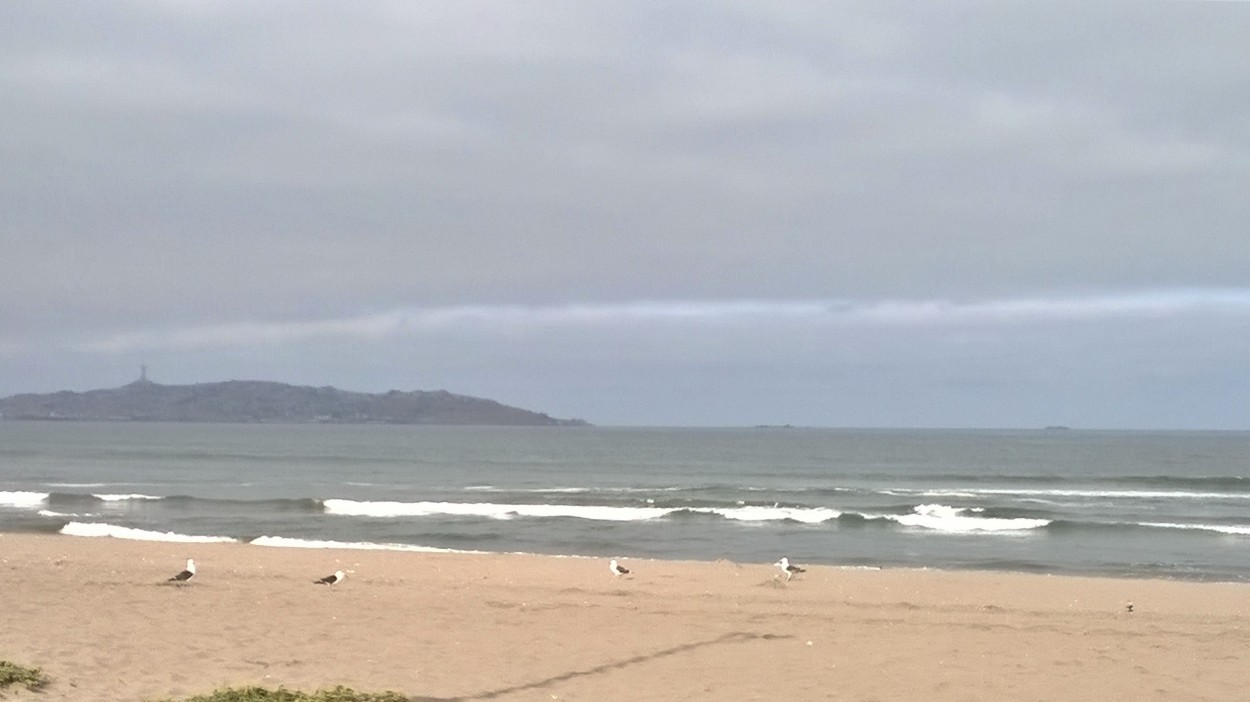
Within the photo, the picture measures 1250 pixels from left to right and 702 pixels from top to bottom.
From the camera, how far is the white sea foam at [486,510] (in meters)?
31.7

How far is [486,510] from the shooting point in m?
33.4

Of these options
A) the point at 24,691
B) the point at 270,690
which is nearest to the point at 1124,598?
the point at 270,690

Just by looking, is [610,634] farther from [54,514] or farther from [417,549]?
[54,514]

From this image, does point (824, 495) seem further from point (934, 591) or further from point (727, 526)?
point (934, 591)

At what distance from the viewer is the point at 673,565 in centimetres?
1917

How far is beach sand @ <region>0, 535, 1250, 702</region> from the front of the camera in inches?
343

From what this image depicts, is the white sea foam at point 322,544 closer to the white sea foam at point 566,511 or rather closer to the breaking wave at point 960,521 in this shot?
the white sea foam at point 566,511

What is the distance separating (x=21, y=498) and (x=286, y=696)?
33.3 metres

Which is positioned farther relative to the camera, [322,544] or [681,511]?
[681,511]

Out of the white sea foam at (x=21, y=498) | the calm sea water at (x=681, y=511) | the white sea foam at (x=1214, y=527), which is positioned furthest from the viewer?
the white sea foam at (x=21, y=498)

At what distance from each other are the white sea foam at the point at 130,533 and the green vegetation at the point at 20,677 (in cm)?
1591

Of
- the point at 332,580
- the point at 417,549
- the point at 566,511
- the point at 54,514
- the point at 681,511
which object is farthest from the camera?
the point at 566,511

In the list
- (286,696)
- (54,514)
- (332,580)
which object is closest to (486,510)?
(54,514)

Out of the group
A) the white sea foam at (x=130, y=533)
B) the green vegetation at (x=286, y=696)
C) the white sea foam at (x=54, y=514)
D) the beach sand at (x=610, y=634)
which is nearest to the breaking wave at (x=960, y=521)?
the beach sand at (x=610, y=634)
